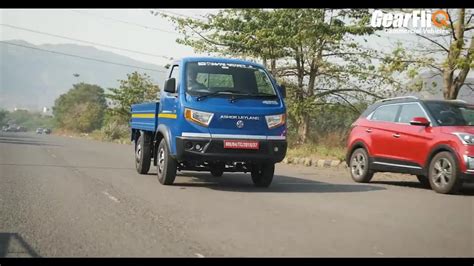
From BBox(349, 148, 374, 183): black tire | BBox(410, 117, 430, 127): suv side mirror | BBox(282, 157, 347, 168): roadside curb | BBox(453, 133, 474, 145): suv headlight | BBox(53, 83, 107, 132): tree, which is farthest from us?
BBox(53, 83, 107, 132): tree

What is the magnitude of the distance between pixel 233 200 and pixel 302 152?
10947mm

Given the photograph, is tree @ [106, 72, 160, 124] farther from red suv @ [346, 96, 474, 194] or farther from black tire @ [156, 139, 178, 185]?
black tire @ [156, 139, 178, 185]

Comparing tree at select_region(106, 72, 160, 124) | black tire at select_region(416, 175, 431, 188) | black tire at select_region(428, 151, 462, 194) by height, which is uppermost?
black tire at select_region(428, 151, 462, 194)

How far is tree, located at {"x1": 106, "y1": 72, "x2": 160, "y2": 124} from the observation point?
161ft

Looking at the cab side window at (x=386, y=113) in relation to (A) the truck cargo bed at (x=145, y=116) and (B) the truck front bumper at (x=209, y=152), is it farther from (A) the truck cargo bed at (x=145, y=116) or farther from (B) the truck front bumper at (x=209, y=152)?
(A) the truck cargo bed at (x=145, y=116)

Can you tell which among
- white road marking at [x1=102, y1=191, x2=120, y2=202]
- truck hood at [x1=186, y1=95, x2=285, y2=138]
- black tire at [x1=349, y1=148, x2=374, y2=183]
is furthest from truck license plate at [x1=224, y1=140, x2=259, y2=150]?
black tire at [x1=349, y1=148, x2=374, y2=183]

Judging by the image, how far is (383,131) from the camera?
36.6 ft

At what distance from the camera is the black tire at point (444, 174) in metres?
9.36

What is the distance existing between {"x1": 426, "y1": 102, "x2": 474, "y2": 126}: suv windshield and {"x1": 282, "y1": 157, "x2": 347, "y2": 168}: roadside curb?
5.82 metres

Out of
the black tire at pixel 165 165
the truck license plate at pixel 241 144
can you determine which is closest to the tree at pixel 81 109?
the black tire at pixel 165 165

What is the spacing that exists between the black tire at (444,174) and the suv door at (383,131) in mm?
1063

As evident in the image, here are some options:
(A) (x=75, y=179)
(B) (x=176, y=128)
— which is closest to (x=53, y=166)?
(A) (x=75, y=179)

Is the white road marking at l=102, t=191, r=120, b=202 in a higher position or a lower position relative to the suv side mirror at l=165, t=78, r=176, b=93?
lower

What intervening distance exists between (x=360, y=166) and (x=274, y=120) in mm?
2971
